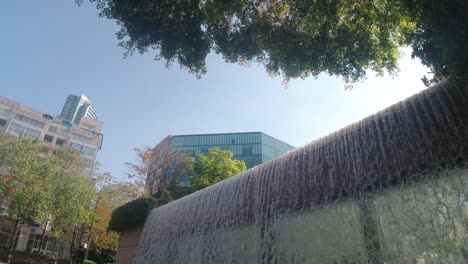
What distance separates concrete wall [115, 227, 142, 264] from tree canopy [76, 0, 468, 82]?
25.0 ft

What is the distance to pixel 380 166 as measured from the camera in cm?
522

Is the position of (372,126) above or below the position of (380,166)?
above

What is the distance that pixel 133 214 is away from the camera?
45.3 feet

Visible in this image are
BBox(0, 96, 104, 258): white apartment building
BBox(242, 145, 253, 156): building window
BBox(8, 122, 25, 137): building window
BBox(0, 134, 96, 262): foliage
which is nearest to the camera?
BBox(0, 134, 96, 262): foliage

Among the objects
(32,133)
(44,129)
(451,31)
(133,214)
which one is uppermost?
(44,129)

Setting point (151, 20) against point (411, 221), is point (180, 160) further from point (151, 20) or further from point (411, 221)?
point (411, 221)

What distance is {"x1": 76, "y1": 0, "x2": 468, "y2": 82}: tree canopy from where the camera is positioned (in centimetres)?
766

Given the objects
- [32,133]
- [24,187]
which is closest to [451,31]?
[24,187]

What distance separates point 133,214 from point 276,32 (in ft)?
29.2

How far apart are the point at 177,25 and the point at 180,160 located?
17833mm

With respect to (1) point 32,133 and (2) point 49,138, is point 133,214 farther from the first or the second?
(2) point 49,138

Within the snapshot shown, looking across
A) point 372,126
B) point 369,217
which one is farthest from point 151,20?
point 369,217

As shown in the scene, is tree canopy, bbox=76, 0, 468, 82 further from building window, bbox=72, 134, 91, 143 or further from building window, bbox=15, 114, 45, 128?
building window, bbox=72, 134, 91, 143

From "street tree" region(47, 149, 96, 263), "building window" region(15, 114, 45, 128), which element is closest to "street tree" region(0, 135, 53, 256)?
"street tree" region(47, 149, 96, 263)
